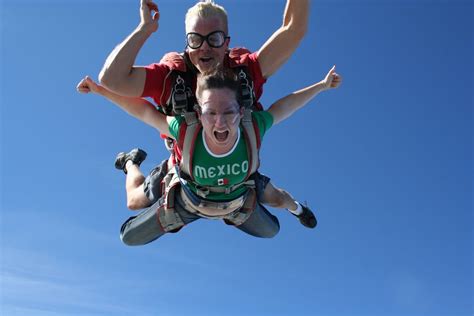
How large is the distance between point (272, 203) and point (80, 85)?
3072mm

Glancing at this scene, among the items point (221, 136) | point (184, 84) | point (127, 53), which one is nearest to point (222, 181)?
point (221, 136)

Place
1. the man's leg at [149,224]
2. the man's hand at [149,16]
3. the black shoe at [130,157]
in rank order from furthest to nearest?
the black shoe at [130,157], the man's leg at [149,224], the man's hand at [149,16]

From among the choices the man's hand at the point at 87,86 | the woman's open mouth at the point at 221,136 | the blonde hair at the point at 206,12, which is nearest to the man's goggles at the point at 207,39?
the blonde hair at the point at 206,12

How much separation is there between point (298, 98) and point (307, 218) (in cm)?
240

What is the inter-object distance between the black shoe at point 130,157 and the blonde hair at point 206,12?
2.51 metres

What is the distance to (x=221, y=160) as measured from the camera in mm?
6633

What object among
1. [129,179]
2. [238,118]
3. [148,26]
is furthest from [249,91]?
[129,179]

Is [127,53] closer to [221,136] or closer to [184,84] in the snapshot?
[184,84]

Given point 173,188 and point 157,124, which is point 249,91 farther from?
point 173,188

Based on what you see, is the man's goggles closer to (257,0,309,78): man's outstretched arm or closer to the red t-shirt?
the red t-shirt

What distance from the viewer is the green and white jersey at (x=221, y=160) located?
6586 millimetres

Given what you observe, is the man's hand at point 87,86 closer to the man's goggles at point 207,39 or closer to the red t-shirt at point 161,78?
the red t-shirt at point 161,78

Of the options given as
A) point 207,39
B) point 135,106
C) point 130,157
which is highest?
point 207,39

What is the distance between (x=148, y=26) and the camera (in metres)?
6.31
